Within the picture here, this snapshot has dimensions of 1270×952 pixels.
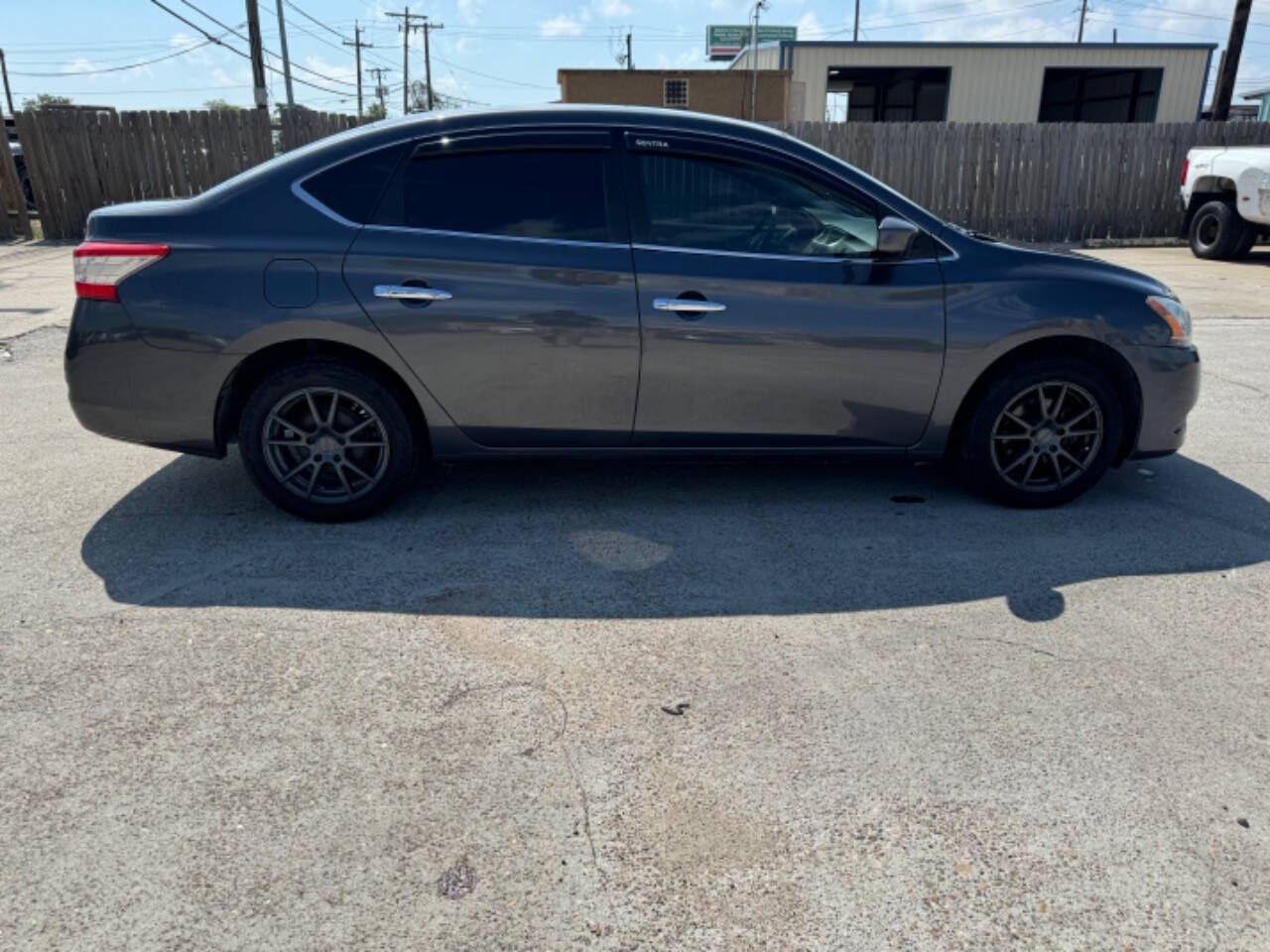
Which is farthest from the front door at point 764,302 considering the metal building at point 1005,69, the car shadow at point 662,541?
the metal building at point 1005,69

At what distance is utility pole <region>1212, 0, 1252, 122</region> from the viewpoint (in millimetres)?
19531

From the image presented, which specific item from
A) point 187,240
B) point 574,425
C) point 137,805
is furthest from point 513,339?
point 137,805

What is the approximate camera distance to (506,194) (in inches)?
165

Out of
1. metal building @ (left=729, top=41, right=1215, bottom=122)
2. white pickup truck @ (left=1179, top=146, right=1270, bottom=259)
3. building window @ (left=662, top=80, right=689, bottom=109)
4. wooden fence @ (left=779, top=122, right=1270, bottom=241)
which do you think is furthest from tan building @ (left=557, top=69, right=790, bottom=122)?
white pickup truck @ (left=1179, top=146, right=1270, bottom=259)

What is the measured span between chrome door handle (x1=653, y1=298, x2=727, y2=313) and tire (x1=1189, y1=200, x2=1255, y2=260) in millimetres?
13349

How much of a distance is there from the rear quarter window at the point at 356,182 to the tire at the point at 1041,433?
2.84m

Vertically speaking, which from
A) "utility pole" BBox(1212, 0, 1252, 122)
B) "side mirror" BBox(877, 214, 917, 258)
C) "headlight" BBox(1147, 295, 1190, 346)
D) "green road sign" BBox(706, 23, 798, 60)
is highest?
"green road sign" BBox(706, 23, 798, 60)

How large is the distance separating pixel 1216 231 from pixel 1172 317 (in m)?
12.1

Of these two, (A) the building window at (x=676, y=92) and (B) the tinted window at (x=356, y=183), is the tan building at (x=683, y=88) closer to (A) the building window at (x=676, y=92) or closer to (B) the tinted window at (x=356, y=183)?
(A) the building window at (x=676, y=92)

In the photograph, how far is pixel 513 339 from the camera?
414 cm

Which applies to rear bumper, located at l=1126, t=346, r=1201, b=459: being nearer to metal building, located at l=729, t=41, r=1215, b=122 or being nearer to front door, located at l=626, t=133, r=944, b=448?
front door, located at l=626, t=133, r=944, b=448

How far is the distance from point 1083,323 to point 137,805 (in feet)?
13.5

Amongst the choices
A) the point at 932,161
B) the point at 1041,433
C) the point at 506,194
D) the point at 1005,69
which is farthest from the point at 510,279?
the point at 1005,69

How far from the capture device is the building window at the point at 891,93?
109 feet
